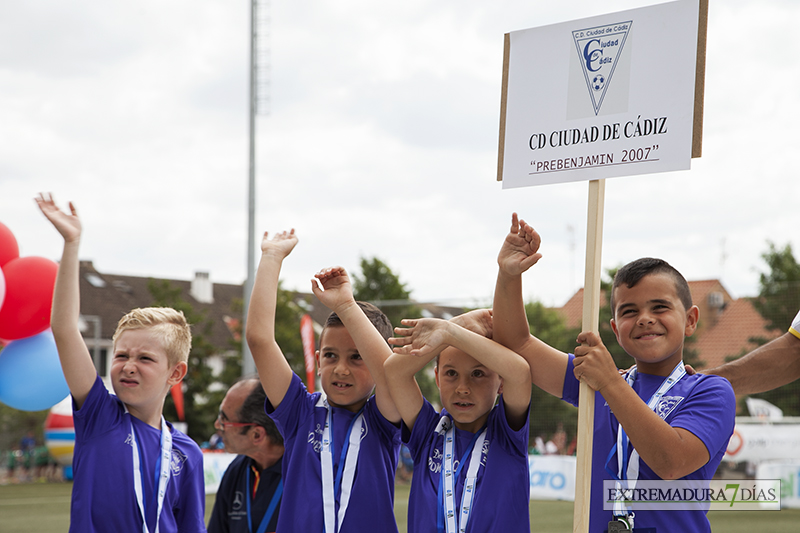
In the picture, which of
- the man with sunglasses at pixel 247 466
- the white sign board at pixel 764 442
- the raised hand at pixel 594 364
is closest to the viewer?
the raised hand at pixel 594 364

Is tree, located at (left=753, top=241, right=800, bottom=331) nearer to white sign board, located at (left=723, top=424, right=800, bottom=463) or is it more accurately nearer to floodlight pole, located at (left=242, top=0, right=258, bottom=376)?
white sign board, located at (left=723, top=424, right=800, bottom=463)

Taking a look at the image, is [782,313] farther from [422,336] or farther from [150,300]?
[150,300]

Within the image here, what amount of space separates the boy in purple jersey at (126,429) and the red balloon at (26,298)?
99.4 inches

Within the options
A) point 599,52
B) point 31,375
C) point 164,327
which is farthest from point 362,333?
point 31,375

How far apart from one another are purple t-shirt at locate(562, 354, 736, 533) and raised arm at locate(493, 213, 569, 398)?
0.24 metres

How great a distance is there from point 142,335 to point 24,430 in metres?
30.2

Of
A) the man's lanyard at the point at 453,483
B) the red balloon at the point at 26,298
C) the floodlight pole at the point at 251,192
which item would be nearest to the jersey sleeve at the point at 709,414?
the man's lanyard at the point at 453,483

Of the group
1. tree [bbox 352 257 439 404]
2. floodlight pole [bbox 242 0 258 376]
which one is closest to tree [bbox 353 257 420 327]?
tree [bbox 352 257 439 404]

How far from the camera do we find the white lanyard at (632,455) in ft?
9.53

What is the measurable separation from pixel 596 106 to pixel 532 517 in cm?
1336

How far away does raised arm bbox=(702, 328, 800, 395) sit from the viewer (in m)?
3.85

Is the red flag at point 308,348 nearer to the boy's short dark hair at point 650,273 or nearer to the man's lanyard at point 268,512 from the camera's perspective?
the man's lanyard at point 268,512

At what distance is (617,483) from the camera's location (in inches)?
117

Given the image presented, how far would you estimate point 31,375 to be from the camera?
18.8ft
